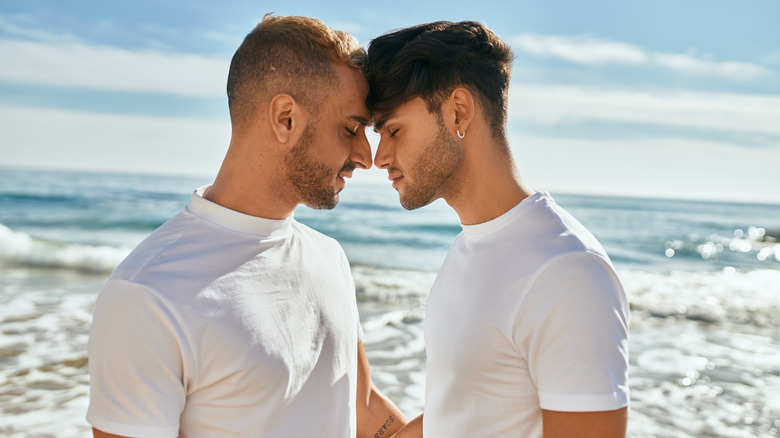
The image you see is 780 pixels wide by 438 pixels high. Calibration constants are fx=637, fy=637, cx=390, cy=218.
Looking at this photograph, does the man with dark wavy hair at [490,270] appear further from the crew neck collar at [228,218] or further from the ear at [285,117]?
the crew neck collar at [228,218]

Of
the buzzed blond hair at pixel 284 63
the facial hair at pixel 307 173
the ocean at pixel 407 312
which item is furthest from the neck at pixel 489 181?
the ocean at pixel 407 312

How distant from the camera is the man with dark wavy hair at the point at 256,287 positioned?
1.69 meters

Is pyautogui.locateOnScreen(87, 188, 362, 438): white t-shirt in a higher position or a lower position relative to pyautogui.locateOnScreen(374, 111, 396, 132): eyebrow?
→ lower

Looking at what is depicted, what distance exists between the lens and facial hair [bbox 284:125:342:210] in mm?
2195

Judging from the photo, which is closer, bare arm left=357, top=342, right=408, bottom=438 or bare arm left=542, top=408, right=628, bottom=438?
bare arm left=542, top=408, right=628, bottom=438

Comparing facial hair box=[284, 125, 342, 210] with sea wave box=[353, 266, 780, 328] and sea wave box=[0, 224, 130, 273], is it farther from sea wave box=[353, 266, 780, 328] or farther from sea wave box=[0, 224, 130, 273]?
sea wave box=[0, 224, 130, 273]

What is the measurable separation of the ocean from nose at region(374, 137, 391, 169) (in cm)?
343

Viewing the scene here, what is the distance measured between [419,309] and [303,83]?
7029mm

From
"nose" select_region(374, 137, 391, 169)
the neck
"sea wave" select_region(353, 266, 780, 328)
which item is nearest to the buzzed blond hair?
"nose" select_region(374, 137, 391, 169)

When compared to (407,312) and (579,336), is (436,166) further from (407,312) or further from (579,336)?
(407,312)

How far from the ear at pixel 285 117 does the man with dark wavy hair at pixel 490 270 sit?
303 mm

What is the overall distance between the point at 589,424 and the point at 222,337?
1.04 m

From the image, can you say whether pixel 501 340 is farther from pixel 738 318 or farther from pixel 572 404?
pixel 738 318

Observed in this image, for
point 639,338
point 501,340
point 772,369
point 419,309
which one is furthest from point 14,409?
point 772,369
